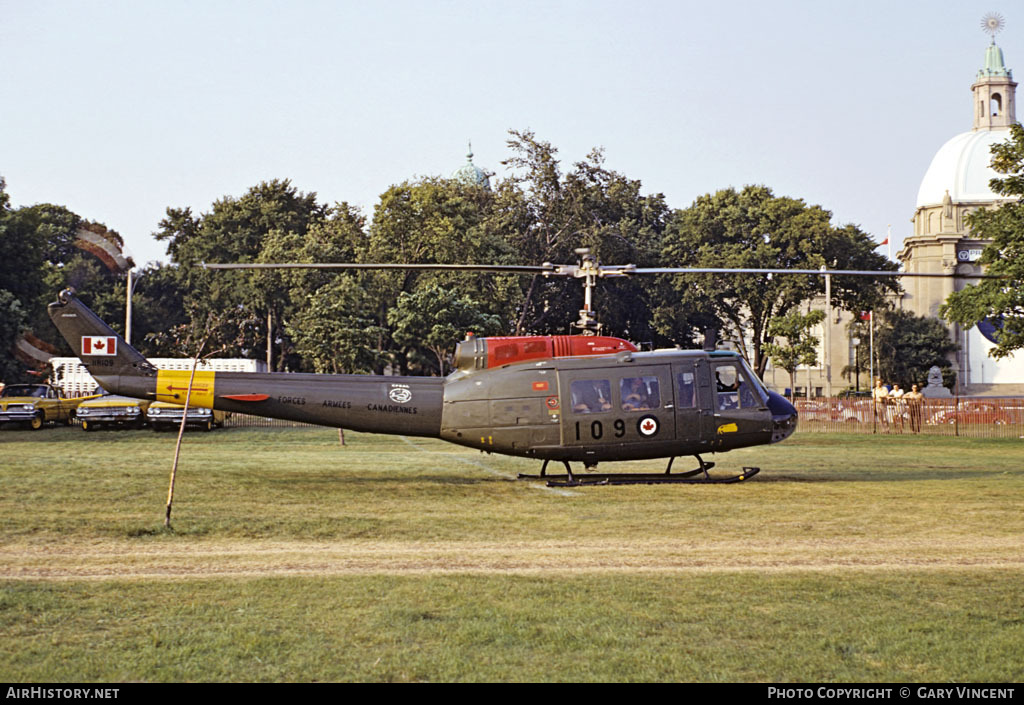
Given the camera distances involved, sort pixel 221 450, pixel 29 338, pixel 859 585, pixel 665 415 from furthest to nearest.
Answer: pixel 29 338, pixel 221 450, pixel 665 415, pixel 859 585

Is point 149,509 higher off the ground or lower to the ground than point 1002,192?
lower

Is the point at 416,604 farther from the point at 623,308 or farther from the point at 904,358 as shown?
the point at 904,358

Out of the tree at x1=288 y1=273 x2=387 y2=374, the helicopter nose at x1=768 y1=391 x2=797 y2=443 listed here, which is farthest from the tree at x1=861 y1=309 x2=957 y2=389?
the helicopter nose at x1=768 y1=391 x2=797 y2=443

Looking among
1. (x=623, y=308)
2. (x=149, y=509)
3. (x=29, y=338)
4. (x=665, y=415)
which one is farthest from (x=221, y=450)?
(x=623, y=308)

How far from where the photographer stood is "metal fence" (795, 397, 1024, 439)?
4153 centimetres

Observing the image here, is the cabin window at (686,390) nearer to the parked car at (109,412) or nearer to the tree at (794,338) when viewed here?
the parked car at (109,412)

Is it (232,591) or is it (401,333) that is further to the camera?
(401,333)

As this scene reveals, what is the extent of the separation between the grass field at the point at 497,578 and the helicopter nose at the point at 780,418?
3.76ft

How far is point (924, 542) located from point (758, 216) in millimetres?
63995

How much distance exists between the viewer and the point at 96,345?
19.3m

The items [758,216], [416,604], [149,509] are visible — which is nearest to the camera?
[416,604]

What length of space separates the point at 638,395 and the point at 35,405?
1096 inches

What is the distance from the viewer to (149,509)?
15.9m
